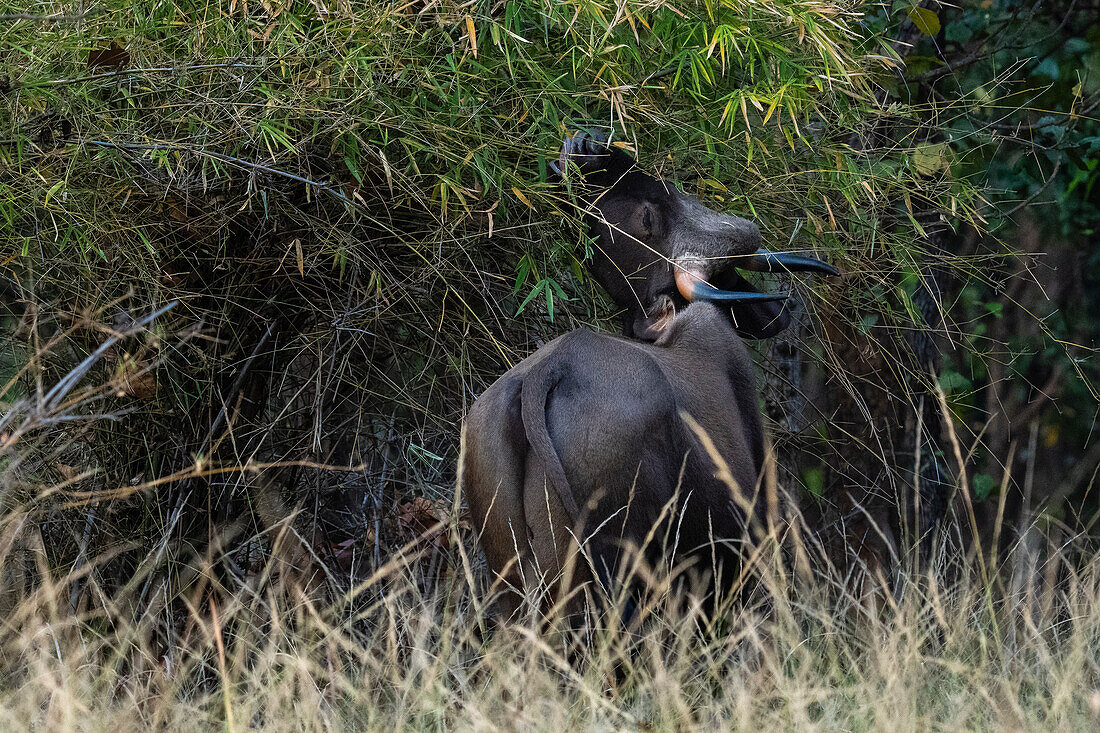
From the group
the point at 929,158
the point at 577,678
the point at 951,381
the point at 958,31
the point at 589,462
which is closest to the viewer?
the point at 577,678

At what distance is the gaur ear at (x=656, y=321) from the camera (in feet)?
11.4

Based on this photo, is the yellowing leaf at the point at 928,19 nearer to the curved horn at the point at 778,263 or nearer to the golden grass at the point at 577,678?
the curved horn at the point at 778,263

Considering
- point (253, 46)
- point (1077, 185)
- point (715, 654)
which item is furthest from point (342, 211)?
point (1077, 185)

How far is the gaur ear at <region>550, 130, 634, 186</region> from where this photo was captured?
332 centimetres

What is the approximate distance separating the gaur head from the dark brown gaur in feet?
0.50

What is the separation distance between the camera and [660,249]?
→ 350 centimetres

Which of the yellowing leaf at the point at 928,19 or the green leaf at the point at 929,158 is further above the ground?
the yellowing leaf at the point at 928,19

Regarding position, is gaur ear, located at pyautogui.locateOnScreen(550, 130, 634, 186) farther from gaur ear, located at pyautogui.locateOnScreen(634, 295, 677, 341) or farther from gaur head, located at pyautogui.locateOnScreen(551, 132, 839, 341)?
gaur ear, located at pyautogui.locateOnScreen(634, 295, 677, 341)

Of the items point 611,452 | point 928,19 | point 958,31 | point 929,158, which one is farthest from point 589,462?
point 958,31

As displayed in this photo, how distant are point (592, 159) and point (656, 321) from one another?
0.55 m

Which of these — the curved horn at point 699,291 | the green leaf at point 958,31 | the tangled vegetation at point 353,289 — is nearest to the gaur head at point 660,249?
the curved horn at point 699,291

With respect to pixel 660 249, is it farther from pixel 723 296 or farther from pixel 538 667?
pixel 538 667

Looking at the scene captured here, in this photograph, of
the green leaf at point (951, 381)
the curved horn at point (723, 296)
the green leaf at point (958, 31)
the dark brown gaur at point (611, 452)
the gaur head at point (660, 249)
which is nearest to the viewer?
the dark brown gaur at point (611, 452)

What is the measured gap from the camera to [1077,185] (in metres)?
5.79
